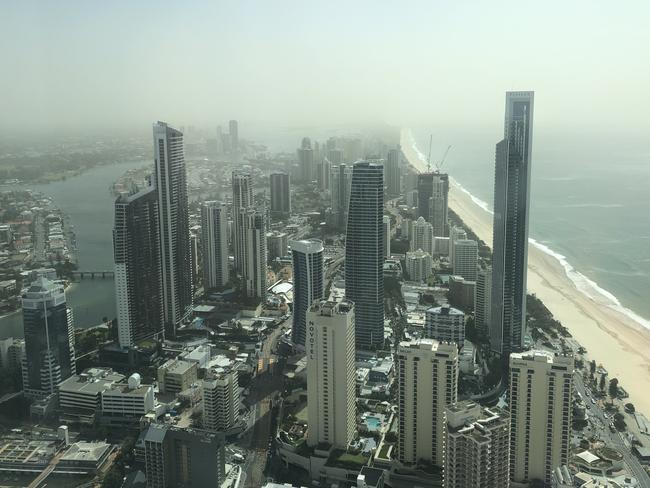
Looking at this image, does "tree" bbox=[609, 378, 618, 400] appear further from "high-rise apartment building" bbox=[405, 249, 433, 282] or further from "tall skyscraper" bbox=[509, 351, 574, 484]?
"high-rise apartment building" bbox=[405, 249, 433, 282]

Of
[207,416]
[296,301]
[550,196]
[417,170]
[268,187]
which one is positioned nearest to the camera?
[207,416]

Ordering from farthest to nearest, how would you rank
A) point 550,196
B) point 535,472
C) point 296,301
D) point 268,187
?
point 550,196, point 268,187, point 296,301, point 535,472

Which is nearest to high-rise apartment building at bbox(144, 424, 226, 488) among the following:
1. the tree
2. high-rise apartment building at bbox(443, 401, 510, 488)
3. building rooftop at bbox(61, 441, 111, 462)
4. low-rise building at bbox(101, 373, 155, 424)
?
building rooftop at bbox(61, 441, 111, 462)

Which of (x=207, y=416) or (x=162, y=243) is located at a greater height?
(x=162, y=243)

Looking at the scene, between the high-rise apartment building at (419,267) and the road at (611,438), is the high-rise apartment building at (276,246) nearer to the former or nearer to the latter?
the high-rise apartment building at (419,267)

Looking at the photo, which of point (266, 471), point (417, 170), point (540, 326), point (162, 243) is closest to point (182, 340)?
point (162, 243)

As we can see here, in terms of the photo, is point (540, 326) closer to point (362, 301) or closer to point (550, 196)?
point (362, 301)

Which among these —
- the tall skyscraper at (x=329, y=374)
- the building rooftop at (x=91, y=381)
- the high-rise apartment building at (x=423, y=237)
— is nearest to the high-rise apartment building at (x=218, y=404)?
the tall skyscraper at (x=329, y=374)
